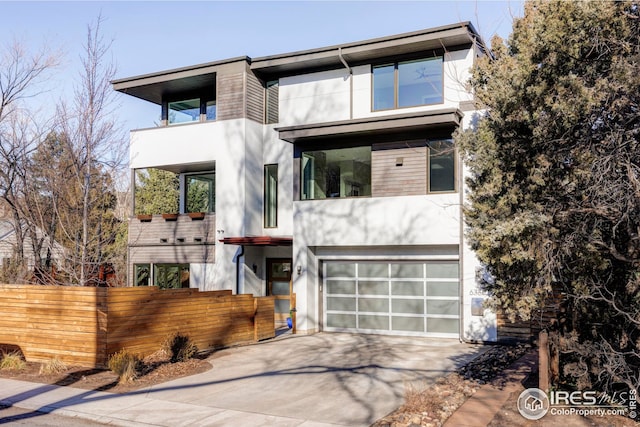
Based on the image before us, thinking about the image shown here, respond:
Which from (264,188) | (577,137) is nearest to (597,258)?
(577,137)

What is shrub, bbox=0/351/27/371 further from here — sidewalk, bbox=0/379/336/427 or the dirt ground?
sidewalk, bbox=0/379/336/427

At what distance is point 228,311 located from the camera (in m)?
14.7

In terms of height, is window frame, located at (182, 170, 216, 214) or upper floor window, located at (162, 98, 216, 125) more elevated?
upper floor window, located at (162, 98, 216, 125)

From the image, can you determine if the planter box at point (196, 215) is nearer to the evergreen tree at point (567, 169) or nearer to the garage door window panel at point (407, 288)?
the garage door window panel at point (407, 288)

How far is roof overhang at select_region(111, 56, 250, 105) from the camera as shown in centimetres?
1933

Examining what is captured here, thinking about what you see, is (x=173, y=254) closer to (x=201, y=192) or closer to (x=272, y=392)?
(x=201, y=192)

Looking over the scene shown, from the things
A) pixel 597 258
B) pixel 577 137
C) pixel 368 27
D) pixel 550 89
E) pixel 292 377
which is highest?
pixel 368 27

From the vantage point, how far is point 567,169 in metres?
7.42

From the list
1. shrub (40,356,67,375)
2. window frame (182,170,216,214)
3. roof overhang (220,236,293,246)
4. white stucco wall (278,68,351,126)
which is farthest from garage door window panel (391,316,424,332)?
shrub (40,356,67,375)

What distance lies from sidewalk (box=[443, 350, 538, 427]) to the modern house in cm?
370

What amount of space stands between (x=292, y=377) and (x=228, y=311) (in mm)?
4154

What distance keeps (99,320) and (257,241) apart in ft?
21.3

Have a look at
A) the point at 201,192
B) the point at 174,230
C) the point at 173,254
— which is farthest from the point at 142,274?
the point at 201,192

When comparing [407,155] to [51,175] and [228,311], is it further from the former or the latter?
[51,175]
